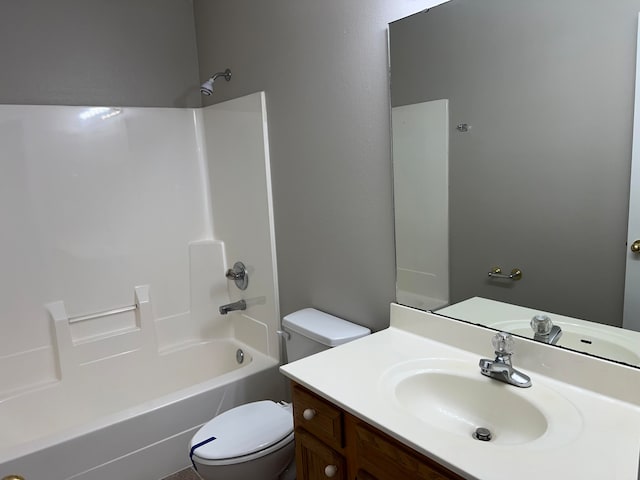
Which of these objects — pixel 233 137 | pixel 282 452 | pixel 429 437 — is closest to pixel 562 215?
pixel 429 437

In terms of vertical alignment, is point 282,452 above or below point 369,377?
below

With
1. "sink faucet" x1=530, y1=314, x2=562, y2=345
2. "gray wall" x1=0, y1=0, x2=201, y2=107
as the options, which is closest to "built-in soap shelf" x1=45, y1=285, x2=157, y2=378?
→ "gray wall" x1=0, y1=0, x2=201, y2=107

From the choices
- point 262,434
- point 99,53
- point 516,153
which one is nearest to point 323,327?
point 262,434

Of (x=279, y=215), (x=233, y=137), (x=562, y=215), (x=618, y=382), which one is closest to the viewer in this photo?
(x=618, y=382)

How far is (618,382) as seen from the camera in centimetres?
117

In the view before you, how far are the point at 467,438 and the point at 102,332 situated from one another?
2.22 metres

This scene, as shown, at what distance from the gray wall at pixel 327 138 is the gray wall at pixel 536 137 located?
0.21m

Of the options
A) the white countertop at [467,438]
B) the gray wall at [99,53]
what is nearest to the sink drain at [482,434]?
the white countertop at [467,438]

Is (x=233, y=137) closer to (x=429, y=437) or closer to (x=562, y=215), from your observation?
(x=562, y=215)

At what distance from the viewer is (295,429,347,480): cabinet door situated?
1.33 metres

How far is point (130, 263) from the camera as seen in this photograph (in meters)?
2.69

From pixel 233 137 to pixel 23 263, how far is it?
128 centimetres

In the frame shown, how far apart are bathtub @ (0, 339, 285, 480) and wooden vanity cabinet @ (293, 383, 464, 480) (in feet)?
2.90

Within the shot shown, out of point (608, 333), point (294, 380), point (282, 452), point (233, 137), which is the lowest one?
point (282, 452)
